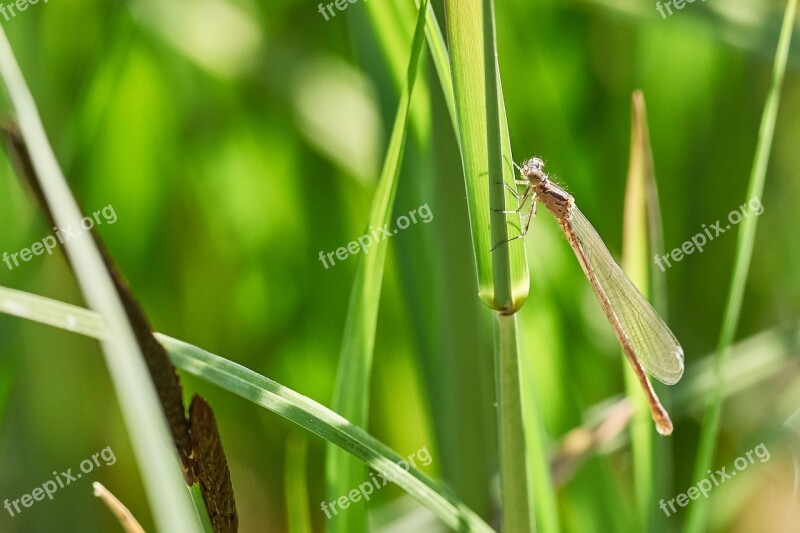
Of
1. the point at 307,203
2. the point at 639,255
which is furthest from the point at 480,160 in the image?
the point at 307,203

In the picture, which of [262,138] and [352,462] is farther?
[262,138]

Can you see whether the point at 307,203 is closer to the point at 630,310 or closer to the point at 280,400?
the point at 630,310

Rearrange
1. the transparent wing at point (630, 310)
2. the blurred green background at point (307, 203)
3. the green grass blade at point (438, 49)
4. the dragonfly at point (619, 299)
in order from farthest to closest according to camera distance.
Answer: the blurred green background at point (307, 203)
the transparent wing at point (630, 310)
the dragonfly at point (619, 299)
the green grass blade at point (438, 49)

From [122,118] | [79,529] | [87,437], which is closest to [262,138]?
[122,118]

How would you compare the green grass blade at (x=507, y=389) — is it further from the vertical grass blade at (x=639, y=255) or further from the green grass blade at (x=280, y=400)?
the vertical grass blade at (x=639, y=255)

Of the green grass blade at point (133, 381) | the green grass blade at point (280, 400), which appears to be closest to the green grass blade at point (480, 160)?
the green grass blade at point (280, 400)

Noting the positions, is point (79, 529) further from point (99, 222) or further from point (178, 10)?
point (178, 10)

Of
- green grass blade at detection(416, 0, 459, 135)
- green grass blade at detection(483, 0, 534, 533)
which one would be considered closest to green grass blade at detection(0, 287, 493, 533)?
green grass blade at detection(483, 0, 534, 533)
